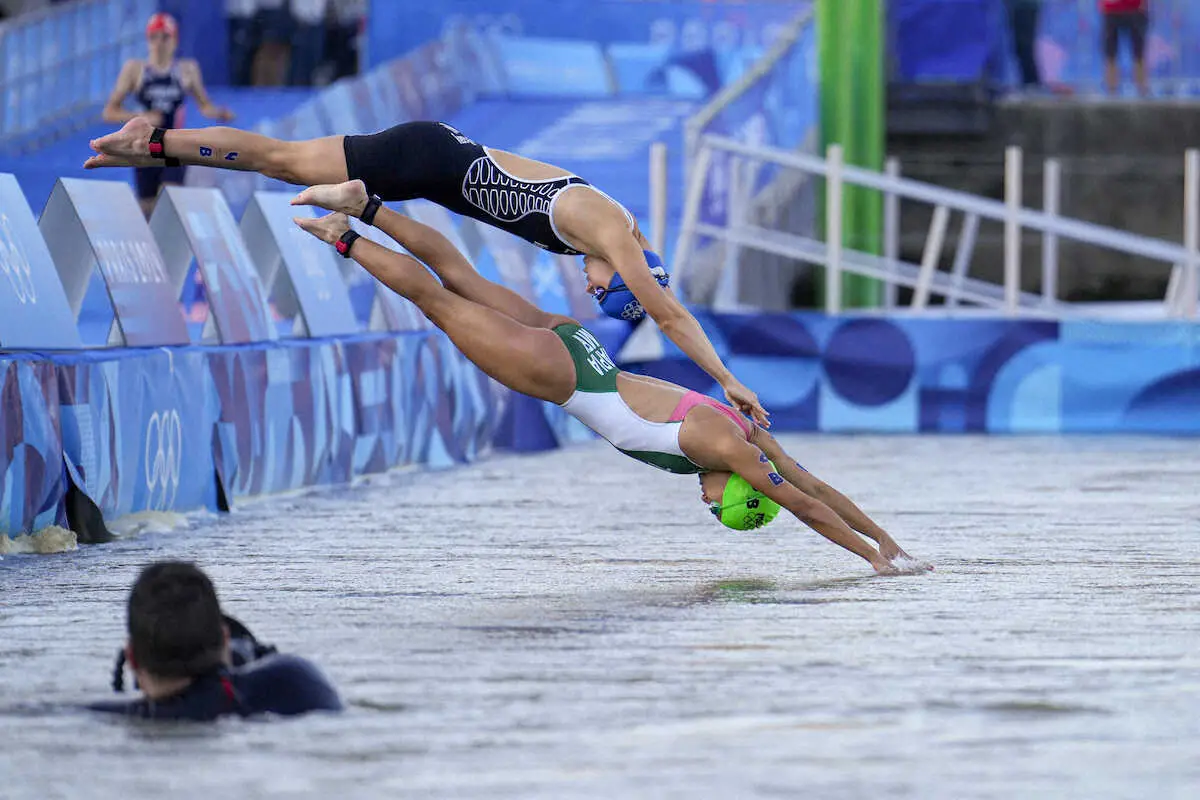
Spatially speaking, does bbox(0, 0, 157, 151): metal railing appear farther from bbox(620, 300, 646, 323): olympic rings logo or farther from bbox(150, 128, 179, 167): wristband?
bbox(620, 300, 646, 323): olympic rings logo

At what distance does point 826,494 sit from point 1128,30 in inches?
616

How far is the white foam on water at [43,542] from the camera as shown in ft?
24.9

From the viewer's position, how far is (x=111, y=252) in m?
8.66

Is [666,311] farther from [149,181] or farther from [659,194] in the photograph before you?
[659,194]

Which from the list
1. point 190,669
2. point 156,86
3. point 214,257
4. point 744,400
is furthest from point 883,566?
point 156,86

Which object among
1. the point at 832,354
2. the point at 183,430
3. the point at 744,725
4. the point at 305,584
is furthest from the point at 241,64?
the point at 744,725

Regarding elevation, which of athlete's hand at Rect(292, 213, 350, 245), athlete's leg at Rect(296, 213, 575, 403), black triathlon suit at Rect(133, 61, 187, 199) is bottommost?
athlete's leg at Rect(296, 213, 575, 403)

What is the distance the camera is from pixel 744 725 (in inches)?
174

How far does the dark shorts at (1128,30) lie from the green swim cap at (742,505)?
50.8 feet

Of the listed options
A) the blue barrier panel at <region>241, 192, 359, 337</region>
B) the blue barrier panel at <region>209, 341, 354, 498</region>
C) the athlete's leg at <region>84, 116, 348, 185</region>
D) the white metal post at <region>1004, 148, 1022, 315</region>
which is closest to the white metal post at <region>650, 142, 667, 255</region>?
the white metal post at <region>1004, 148, 1022, 315</region>

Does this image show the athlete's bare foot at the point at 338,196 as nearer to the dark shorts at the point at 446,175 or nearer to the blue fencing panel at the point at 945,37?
the dark shorts at the point at 446,175

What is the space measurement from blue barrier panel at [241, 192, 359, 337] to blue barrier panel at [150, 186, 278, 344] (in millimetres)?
455

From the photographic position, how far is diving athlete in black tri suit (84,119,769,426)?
7.16m

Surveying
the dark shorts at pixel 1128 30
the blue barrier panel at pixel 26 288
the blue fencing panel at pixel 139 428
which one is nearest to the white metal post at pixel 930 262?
the dark shorts at pixel 1128 30
